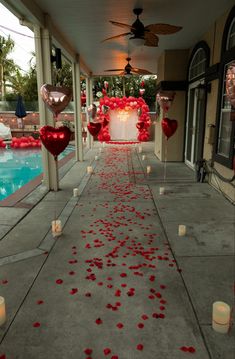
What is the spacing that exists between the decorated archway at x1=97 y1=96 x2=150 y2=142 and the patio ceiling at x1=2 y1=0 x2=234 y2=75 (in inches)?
316

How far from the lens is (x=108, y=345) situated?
2.20 m

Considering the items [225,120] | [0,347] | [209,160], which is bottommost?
[0,347]

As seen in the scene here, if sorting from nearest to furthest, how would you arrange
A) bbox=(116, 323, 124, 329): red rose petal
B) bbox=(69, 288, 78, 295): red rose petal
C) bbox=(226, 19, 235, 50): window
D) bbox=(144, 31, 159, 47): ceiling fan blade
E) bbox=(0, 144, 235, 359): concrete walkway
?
1. bbox=(0, 144, 235, 359): concrete walkway
2. bbox=(116, 323, 124, 329): red rose petal
3. bbox=(69, 288, 78, 295): red rose petal
4. bbox=(144, 31, 159, 47): ceiling fan blade
5. bbox=(226, 19, 235, 50): window

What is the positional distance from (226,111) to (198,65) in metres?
2.96

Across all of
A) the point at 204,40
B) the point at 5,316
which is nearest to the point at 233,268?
the point at 5,316

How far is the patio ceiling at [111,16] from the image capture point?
5289 mm

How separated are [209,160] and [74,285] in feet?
17.3

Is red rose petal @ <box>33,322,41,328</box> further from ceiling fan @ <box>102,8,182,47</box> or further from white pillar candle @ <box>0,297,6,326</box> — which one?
ceiling fan @ <box>102,8,182,47</box>

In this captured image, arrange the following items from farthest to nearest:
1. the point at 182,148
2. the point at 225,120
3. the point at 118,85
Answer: the point at 118,85, the point at 182,148, the point at 225,120

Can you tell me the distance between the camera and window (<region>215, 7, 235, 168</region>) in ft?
18.7

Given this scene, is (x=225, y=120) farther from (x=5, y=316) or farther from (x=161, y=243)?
(x=5, y=316)

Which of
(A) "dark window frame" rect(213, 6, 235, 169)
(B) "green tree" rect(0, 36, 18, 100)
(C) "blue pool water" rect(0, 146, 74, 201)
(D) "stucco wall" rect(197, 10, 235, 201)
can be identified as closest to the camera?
(A) "dark window frame" rect(213, 6, 235, 169)

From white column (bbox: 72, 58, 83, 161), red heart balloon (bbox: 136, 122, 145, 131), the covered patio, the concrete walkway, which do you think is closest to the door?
the covered patio

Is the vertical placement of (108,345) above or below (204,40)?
below
